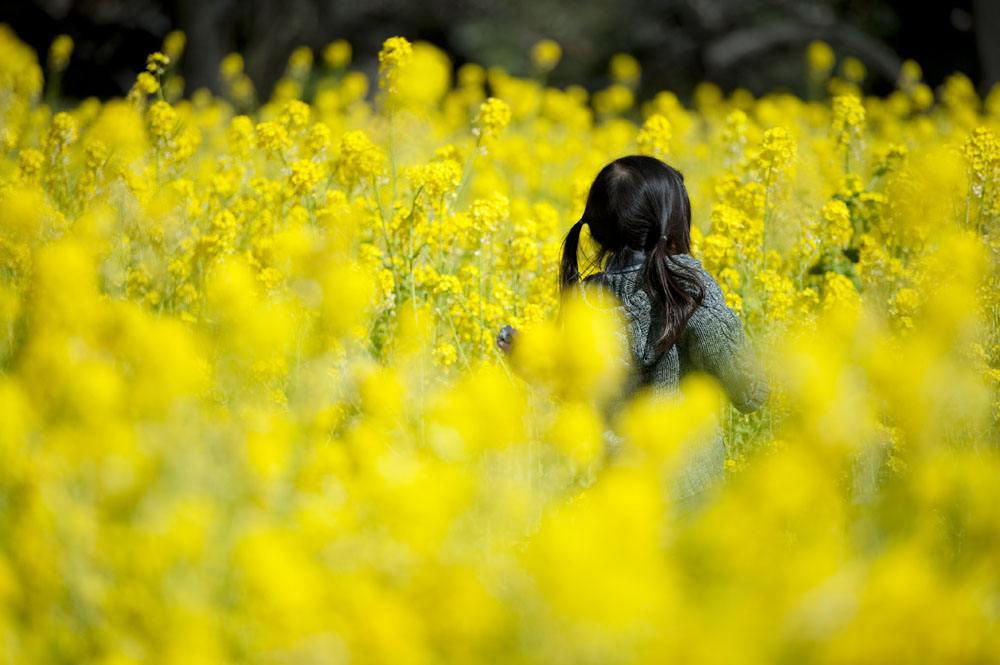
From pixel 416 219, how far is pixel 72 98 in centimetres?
956

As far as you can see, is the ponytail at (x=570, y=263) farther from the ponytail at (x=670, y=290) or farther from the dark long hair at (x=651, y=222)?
the ponytail at (x=670, y=290)

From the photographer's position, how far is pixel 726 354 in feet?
7.16

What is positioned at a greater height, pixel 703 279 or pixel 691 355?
pixel 703 279

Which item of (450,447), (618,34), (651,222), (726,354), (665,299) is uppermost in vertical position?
(618,34)

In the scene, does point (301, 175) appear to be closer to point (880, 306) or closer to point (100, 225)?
point (100, 225)

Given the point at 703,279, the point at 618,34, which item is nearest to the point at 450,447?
the point at 703,279

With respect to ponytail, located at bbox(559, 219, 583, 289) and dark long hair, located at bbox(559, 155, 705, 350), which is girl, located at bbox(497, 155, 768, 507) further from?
ponytail, located at bbox(559, 219, 583, 289)

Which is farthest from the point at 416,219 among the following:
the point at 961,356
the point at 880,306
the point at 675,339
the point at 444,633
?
the point at 444,633

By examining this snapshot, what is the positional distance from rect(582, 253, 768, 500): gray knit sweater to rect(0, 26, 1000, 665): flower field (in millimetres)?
94

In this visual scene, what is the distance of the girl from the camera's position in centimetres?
217

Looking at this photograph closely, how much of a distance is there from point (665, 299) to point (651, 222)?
20cm

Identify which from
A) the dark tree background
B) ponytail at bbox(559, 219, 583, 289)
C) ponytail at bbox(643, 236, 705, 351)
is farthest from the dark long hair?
the dark tree background

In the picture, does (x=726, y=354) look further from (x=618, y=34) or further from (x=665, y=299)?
(x=618, y=34)

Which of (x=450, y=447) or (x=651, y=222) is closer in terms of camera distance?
(x=450, y=447)
